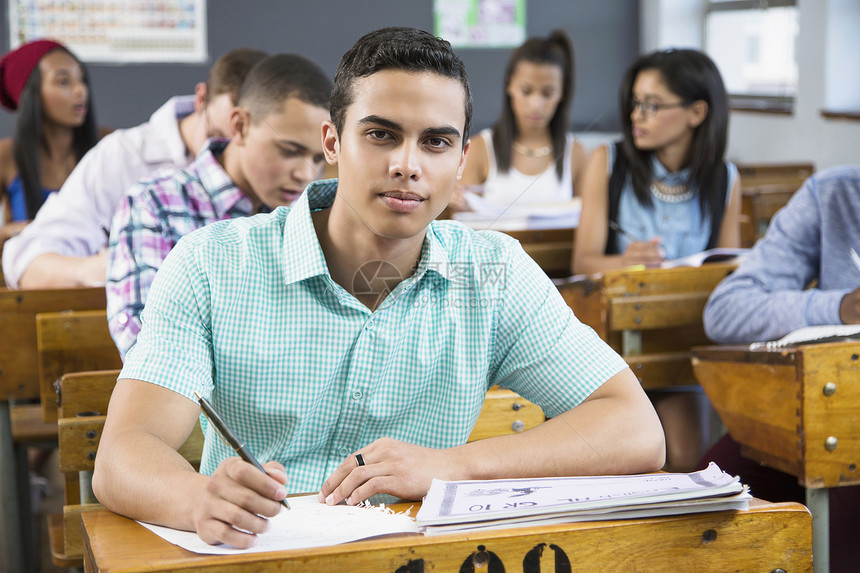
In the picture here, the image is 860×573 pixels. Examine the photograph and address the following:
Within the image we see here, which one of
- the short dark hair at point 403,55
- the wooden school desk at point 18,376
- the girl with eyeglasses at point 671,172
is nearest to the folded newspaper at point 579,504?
the short dark hair at point 403,55

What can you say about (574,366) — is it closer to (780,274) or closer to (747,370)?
(747,370)

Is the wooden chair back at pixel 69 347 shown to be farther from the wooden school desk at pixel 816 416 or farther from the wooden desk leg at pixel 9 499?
the wooden school desk at pixel 816 416

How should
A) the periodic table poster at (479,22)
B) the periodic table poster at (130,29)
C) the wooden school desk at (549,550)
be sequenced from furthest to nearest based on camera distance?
1. the periodic table poster at (130,29)
2. the periodic table poster at (479,22)
3. the wooden school desk at (549,550)

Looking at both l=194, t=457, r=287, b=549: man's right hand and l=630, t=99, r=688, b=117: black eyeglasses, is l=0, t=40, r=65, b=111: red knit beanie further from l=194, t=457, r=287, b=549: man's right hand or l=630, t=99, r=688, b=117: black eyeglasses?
l=194, t=457, r=287, b=549: man's right hand

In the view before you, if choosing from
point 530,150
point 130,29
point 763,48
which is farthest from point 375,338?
point 130,29

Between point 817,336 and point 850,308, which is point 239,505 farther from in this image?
point 850,308

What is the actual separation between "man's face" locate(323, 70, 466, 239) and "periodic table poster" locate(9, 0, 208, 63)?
16.7 ft

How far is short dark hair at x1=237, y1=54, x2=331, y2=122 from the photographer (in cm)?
164

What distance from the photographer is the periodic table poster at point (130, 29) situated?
5.69 meters

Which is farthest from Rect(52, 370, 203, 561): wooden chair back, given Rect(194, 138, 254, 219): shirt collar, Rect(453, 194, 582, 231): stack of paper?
Rect(453, 194, 582, 231): stack of paper

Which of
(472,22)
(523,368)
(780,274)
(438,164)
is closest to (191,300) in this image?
(438,164)

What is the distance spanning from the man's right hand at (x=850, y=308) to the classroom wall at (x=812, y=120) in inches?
112

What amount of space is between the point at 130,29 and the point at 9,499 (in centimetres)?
443

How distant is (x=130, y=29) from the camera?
19.0 ft
